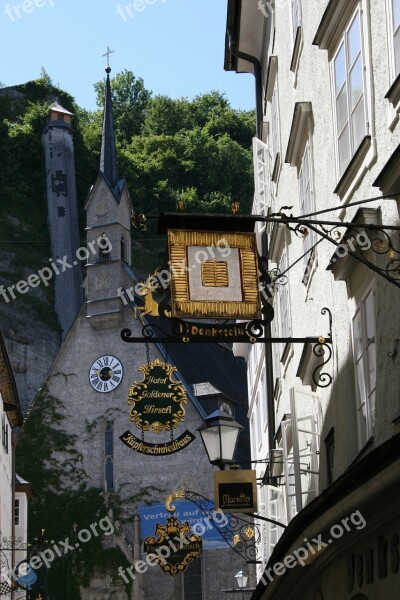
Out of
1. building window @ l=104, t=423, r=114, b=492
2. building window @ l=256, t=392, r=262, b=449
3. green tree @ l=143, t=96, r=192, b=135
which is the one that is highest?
green tree @ l=143, t=96, r=192, b=135

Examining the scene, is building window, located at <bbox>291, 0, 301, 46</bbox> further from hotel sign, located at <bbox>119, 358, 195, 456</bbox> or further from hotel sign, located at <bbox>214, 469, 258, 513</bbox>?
hotel sign, located at <bbox>119, 358, 195, 456</bbox>

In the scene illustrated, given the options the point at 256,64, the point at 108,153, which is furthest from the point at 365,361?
the point at 108,153

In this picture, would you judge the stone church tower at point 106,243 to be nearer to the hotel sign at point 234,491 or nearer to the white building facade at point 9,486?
the white building facade at point 9,486

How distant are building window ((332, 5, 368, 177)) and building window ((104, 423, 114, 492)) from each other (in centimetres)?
3659

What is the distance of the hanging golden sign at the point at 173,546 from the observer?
20.1 meters

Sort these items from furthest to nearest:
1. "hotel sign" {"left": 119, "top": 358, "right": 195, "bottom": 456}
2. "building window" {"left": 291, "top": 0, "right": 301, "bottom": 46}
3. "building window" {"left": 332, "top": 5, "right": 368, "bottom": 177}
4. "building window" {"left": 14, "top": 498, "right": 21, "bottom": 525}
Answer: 1. "building window" {"left": 14, "top": 498, "right": 21, "bottom": 525}
2. "hotel sign" {"left": 119, "top": 358, "right": 195, "bottom": 456}
3. "building window" {"left": 291, "top": 0, "right": 301, "bottom": 46}
4. "building window" {"left": 332, "top": 5, "right": 368, "bottom": 177}

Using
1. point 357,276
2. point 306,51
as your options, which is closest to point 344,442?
point 357,276

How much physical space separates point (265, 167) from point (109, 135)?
3825 centimetres

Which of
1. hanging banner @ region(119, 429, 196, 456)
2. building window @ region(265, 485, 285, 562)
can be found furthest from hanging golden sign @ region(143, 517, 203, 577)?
hanging banner @ region(119, 429, 196, 456)

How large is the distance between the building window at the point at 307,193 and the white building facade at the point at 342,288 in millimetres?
20

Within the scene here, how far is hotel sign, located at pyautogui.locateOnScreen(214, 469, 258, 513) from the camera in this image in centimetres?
1344

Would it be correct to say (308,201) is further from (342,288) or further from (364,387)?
(364,387)

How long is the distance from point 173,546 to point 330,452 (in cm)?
1082

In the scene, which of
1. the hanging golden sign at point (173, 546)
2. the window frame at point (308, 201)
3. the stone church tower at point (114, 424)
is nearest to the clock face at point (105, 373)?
the stone church tower at point (114, 424)
